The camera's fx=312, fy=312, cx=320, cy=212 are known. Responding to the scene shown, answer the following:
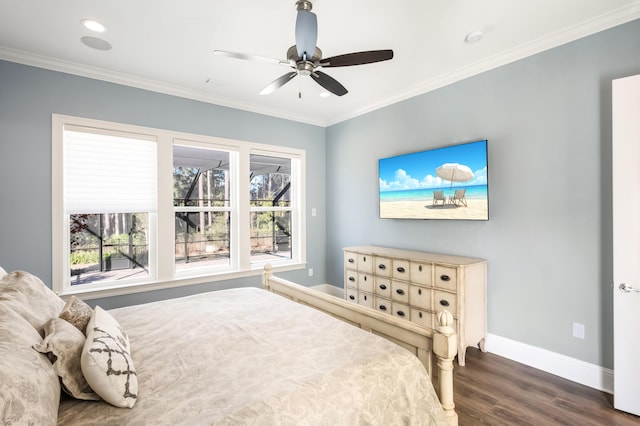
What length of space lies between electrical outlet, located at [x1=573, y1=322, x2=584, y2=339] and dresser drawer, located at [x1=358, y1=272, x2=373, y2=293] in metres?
1.83

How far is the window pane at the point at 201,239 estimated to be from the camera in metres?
3.86

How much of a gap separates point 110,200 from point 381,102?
135 inches

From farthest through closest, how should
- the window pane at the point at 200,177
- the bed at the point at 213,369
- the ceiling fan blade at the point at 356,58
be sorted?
the window pane at the point at 200,177
the ceiling fan blade at the point at 356,58
the bed at the point at 213,369

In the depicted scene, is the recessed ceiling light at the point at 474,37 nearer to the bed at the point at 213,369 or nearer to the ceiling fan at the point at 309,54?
the ceiling fan at the point at 309,54

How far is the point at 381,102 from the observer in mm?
4109

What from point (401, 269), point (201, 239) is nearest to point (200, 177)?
point (201, 239)

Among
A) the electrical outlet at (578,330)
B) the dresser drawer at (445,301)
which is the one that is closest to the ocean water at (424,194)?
the dresser drawer at (445,301)

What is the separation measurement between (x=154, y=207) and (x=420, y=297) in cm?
307

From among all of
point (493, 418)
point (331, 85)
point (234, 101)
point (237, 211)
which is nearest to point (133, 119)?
point (234, 101)

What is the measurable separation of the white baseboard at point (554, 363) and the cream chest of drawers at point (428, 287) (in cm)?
16

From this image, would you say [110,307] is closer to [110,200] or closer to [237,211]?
[110,200]

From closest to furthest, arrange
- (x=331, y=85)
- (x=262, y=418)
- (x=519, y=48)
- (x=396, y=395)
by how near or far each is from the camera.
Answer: (x=262, y=418)
(x=396, y=395)
(x=331, y=85)
(x=519, y=48)

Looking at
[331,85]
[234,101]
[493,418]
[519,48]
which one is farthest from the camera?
[234,101]

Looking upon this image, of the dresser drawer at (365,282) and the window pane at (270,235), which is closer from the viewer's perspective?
the dresser drawer at (365,282)
